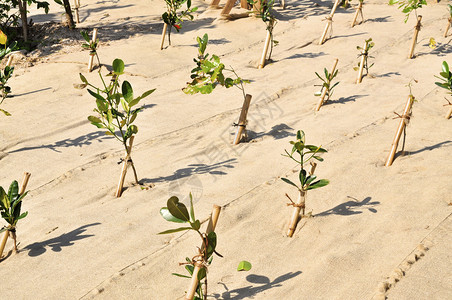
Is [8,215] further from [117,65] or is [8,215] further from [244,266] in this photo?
[244,266]

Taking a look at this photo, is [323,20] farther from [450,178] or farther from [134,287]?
[134,287]

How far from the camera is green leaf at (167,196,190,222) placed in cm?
267

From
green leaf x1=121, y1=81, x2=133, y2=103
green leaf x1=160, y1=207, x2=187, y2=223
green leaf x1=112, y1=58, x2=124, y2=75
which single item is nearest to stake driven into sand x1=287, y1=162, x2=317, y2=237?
green leaf x1=160, y1=207, x2=187, y2=223

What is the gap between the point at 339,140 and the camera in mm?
5340

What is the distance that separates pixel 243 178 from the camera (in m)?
4.75

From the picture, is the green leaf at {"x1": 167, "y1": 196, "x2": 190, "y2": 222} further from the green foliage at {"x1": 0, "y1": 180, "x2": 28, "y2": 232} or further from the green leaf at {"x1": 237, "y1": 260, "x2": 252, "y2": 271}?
the green foliage at {"x1": 0, "y1": 180, "x2": 28, "y2": 232}

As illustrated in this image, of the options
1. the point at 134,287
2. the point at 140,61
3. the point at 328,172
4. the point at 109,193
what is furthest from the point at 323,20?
the point at 134,287

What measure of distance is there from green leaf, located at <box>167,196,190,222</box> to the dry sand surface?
0.79 meters

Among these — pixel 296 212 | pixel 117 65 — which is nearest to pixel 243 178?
pixel 296 212

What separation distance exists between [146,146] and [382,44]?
194 inches

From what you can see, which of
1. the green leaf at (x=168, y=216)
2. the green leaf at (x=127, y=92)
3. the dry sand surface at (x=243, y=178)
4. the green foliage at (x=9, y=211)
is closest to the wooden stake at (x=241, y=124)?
the dry sand surface at (x=243, y=178)

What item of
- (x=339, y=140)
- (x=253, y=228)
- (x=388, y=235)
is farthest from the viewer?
(x=339, y=140)

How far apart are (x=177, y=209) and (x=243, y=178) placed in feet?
6.90

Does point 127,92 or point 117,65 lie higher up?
point 117,65
